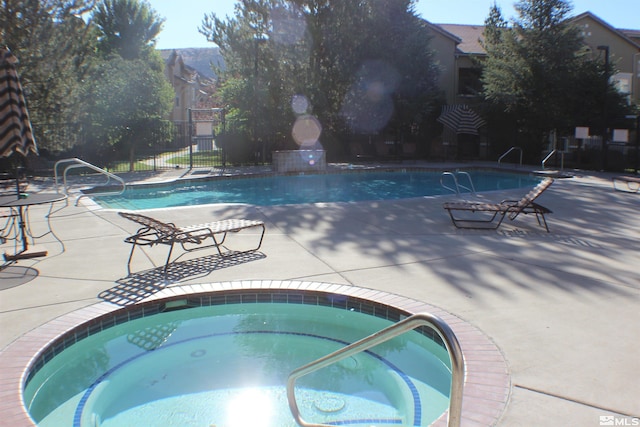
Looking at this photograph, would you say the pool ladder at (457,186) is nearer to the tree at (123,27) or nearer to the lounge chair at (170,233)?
the lounge chair at (170,233)

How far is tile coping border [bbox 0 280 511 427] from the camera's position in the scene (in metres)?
3.09

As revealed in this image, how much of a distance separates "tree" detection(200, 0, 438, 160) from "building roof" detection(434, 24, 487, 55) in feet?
24.1

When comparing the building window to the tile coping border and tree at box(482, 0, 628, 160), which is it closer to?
tree at box(482, 0, 628, 160)

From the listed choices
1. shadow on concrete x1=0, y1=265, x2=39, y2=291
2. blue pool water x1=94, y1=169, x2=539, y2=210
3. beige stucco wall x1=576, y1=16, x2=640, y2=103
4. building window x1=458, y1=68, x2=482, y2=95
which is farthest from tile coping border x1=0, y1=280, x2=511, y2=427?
beige stucco wall x1=576, y1=16, x2=640, y2=103

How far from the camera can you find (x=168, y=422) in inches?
141

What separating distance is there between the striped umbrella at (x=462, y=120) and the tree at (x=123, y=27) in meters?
23.1

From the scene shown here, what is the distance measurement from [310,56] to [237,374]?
19388mm

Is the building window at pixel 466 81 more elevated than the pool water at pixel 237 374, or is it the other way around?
the building window at pixel 466 81

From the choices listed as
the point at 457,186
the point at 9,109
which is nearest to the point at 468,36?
the point at 457,186

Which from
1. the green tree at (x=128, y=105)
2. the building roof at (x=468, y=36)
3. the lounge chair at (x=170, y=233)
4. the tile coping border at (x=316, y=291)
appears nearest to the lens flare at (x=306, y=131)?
the green tree at (x=128, y=105)

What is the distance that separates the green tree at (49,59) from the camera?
660 inches

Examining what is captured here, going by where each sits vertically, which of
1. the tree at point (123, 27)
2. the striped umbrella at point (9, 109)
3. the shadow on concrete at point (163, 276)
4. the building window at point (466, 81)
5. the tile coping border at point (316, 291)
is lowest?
the tile coping border at point (316, 291)

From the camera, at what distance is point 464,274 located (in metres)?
5.91

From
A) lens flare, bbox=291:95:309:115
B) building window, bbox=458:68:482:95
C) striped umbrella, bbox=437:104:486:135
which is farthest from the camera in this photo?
building window, bbox=458:68:482:95
